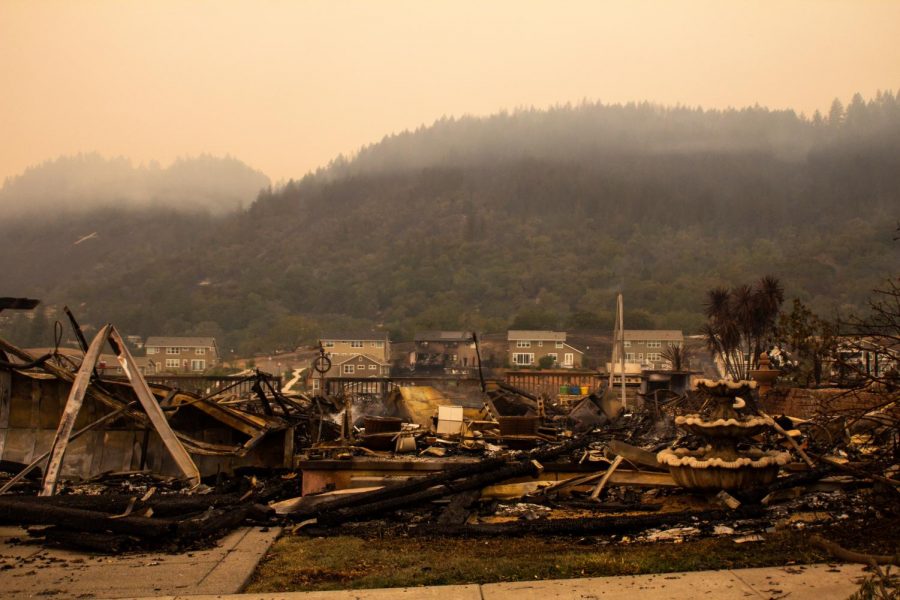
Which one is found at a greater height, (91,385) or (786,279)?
(786,279)

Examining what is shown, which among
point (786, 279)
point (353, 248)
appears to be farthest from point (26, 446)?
point (353, 248)

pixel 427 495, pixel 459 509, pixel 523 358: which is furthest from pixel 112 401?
pixel 523 358

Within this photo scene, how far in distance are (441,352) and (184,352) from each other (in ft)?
100

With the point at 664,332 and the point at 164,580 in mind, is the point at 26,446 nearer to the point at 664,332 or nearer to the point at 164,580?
Answer: the point at 164,580

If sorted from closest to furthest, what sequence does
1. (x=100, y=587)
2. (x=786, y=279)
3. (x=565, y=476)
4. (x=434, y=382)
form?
(x=100, y=587), (x=565, y=476), (x=434, y=382), (x=786, y=279)

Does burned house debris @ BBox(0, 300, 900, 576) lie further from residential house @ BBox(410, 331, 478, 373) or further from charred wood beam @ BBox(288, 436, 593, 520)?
residential house @ BBox(410, 331, 478, 373)

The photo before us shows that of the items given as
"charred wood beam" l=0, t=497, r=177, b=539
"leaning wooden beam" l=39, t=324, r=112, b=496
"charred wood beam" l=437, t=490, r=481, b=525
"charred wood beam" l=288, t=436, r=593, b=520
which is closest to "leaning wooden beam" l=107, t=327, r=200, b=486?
"leaning wooden beam" l=39, t=324, r=112, b=496

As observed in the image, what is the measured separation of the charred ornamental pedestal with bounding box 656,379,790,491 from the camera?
912 cm

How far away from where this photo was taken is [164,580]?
6.79 m

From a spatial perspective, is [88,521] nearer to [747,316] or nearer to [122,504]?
[122,504]

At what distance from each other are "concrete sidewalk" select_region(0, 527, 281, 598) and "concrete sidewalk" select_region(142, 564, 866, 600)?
55 cm

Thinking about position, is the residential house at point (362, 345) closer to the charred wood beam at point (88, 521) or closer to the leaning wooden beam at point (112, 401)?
the leaning wooden beam at point (112, 401)

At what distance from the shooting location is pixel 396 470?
38.0 feet

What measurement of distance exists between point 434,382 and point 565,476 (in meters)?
16.1
